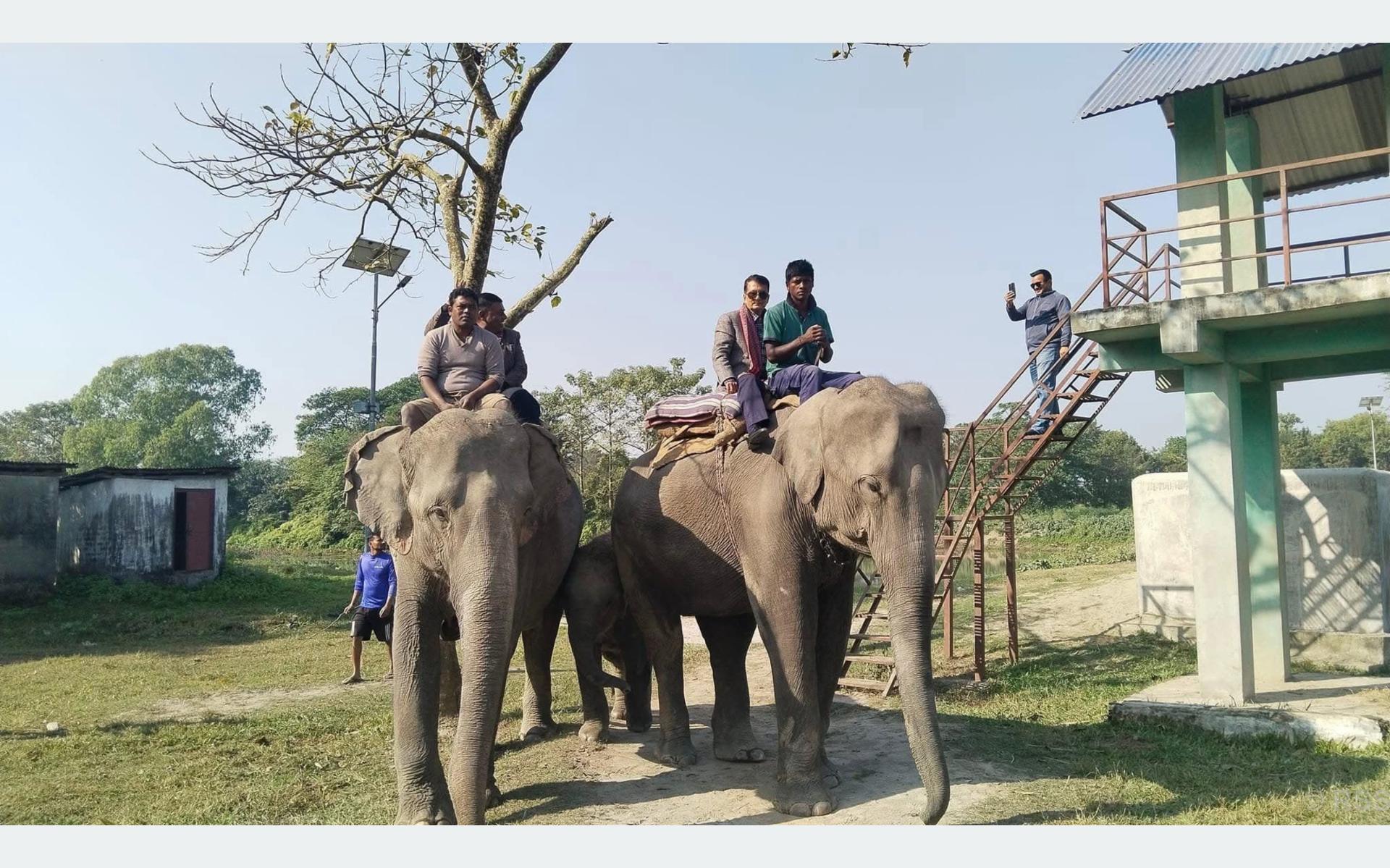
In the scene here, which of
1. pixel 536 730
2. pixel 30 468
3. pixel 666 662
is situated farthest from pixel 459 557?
pixel 30 468

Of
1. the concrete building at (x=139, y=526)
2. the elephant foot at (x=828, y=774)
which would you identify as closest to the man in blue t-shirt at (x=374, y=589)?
the elephant foot at (x=828, y=774)

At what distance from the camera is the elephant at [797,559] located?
231 inches

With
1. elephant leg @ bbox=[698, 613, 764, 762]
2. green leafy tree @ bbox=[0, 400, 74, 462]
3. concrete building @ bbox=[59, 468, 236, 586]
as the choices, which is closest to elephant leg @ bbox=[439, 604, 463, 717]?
elephant leg @ bbox=[698, 613, 764, 762]

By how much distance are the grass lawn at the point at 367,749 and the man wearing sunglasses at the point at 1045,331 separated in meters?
3.53

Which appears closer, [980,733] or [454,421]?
[454,421]

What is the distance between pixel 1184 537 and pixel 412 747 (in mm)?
13597

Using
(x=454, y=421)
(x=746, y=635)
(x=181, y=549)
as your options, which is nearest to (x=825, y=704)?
(x=746, y=635)

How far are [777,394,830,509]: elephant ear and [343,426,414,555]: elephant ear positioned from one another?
2549 millimetres

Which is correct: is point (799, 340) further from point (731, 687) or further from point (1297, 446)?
point (1297, 446)

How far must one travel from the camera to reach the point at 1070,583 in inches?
916

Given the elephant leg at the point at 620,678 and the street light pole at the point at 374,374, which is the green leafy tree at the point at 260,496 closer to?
the street light pole at the point at 374,374

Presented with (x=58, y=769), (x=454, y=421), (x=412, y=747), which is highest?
(x=454, y=421)

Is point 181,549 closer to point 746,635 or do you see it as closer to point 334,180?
point 334,180

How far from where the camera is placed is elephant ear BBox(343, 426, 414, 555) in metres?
6.52
